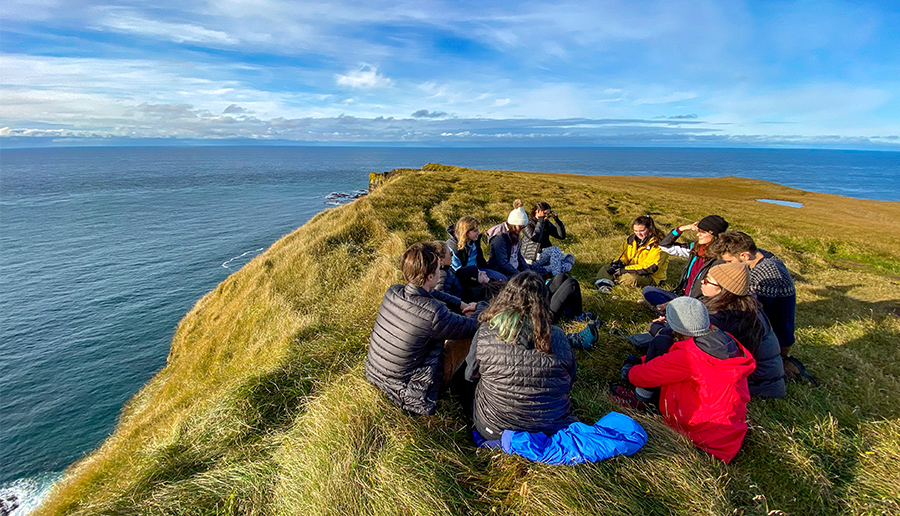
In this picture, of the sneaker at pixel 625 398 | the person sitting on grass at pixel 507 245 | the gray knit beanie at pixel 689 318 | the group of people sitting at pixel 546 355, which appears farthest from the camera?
the person sitting on grass at pixel 507 245

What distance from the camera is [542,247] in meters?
11.6

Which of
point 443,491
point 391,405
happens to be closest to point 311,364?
point 391,405

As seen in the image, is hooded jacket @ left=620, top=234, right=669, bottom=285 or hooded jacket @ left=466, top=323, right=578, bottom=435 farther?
hooded jacket @ left=620, top=234, right=669, bottom=285

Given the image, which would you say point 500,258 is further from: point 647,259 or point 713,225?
point 713,225

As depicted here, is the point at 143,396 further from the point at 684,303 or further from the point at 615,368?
the point at 684,303

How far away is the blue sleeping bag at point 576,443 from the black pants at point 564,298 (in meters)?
3.76

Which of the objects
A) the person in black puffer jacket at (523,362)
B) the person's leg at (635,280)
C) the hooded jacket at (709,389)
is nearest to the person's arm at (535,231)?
the person's leg at (635,280)

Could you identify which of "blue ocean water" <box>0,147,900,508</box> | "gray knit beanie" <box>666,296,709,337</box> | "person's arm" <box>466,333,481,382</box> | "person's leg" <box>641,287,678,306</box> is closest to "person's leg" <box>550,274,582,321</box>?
"person's leg" <box>641,287,678,306</box>

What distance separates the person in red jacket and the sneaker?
21.0 inches

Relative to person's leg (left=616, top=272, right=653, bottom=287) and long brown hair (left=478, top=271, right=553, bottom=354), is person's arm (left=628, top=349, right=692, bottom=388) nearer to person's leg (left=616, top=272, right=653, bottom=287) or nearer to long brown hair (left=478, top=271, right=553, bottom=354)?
long brown hair (left=478, top=271, right=553, bottom=354)

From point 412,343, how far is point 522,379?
4.53 feet

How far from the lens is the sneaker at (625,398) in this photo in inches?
214

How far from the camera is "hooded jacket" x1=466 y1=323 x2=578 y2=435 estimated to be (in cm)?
409

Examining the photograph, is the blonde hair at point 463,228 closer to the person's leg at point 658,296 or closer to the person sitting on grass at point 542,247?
the person sitting on grass at point 542,247
